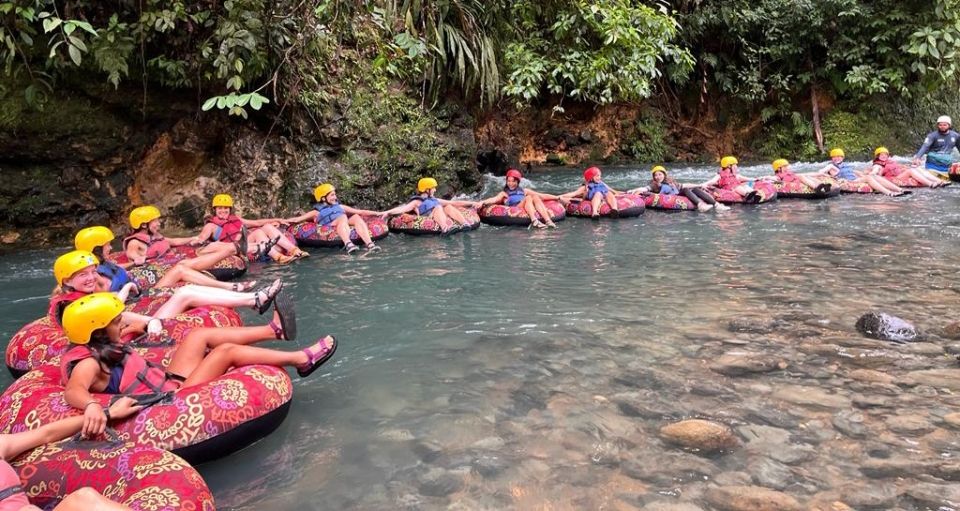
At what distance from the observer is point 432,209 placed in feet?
34.0

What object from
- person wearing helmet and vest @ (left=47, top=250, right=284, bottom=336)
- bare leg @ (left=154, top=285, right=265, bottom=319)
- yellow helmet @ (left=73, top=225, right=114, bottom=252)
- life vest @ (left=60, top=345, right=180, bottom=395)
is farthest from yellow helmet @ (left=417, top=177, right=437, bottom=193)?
life vest @ (left=60, top=345, right=180, bottom=395)

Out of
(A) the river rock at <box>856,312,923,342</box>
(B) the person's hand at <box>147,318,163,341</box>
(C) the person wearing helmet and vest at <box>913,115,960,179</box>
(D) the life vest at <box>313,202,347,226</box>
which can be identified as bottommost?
(A) the river rock at <box>856,312,923,342</box>

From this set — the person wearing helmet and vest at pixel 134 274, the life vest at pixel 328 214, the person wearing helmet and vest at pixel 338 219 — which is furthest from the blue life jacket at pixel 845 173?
the person wearing helmet and vest at pixel 134 274

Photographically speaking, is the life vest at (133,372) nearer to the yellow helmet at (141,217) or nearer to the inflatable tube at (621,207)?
the yellow helmet at (141,217)

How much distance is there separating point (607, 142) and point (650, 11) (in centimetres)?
787

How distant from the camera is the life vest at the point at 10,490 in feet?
8.64

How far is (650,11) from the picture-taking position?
12.7 m

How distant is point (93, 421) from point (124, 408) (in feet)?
0.56

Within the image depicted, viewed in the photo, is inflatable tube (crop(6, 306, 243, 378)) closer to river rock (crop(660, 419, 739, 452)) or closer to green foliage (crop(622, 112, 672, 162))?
river rock (crop(660, 419, 739, 452))

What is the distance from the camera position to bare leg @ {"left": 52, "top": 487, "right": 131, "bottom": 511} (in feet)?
7.98

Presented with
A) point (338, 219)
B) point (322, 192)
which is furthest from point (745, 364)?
point (322, 192)

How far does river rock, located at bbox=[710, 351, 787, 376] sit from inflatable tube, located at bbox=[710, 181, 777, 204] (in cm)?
786

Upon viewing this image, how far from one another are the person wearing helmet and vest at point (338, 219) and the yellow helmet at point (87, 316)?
5.58 m

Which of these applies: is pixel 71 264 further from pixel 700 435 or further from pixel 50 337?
pixel 700 435
